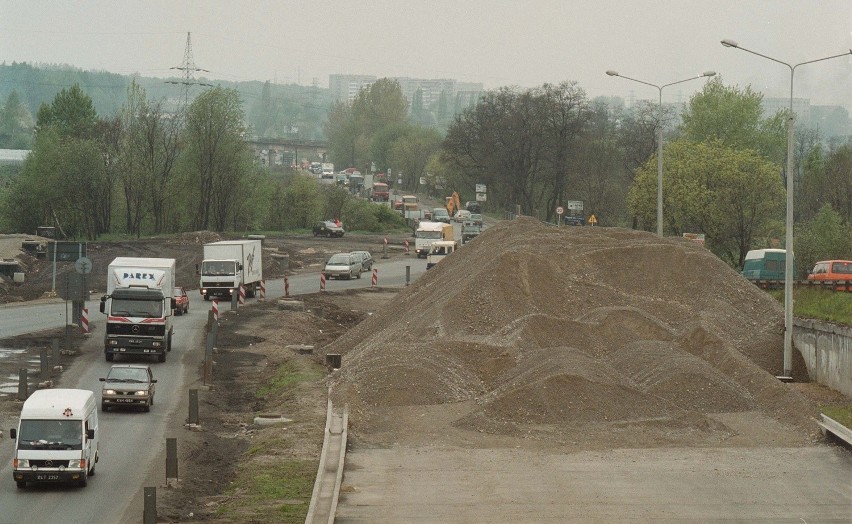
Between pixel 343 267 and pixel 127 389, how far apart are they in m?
47.3

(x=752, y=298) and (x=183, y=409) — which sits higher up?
(x=752, y=298)

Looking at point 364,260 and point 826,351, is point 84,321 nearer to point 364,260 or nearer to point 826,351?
point 826,351

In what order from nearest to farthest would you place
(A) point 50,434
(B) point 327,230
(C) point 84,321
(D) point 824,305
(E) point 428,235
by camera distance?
1. (A) point 50,434
2. (D) point 824,305
3. (C) point 84,321
4. (E) point 428,235
5. (B) point 327,230

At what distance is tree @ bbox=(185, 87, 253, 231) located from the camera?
4611 inches

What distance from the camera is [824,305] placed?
4384 centimetres

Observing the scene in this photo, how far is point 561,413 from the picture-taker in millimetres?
31578

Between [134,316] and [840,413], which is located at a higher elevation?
[134,316]

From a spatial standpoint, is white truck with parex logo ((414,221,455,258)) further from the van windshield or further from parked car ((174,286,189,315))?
the van windshield

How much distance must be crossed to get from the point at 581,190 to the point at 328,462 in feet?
311

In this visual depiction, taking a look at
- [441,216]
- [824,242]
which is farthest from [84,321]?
Result: [441,216]

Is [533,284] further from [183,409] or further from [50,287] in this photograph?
[50,287]

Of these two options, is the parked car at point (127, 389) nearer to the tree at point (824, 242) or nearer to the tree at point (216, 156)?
the tree at point (824, 242)

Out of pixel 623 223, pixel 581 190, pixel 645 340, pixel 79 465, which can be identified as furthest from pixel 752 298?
pixel 581 190

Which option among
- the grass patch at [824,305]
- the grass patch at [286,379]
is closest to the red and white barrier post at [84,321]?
the grass patch at [286,379]
